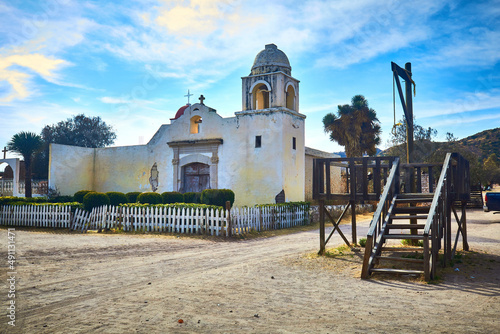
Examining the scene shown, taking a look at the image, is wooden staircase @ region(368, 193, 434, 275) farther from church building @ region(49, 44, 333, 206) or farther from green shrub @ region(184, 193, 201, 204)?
green shrub @ region(184, 193, 201, 204)

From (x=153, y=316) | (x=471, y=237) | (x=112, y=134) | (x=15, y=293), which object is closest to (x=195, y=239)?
(x=15, y=293)

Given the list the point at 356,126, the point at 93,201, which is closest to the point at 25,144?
the point at 93,201

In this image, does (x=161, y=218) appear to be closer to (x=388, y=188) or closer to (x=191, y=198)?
Answer: (x=191, y=198)

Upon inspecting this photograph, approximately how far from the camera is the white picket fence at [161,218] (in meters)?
13.5

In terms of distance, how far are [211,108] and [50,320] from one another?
1738 centimetres

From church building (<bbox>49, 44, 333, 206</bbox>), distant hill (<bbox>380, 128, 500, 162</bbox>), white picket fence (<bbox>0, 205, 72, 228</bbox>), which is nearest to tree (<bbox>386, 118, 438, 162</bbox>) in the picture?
distant hill (<bbox>380, 128, 500, 162</bbox>)

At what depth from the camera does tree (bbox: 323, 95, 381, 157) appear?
29.3 meters

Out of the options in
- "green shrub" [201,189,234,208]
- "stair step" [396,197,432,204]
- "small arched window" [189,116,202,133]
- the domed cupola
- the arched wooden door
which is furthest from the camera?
"small arched window" [189,116,202,133]

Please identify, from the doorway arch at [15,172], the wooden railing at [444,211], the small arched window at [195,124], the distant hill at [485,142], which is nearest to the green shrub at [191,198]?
the small arched window at [195,124]

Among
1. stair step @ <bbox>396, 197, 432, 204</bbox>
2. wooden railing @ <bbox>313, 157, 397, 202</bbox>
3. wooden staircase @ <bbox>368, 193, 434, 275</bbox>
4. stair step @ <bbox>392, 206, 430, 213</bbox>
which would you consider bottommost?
wooden staircase @ <bbox>368, 193, 434, 275</bbox>

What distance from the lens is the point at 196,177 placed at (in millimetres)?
21609

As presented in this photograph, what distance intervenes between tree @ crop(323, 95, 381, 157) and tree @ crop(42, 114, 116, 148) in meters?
28.3

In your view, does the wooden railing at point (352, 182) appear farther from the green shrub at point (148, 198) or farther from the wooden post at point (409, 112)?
the green shrub at point (148, 198)

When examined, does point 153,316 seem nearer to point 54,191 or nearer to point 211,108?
point 211,108
